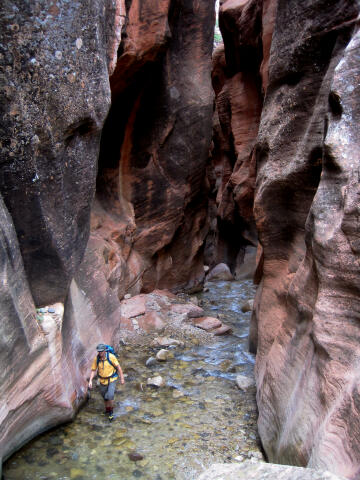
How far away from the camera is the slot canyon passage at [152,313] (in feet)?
12.2

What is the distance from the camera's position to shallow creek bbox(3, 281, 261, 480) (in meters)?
4.40

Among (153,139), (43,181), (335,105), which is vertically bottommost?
(43,181)

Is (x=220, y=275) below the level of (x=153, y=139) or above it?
below

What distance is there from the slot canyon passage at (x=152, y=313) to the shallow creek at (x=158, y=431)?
0.08 feet

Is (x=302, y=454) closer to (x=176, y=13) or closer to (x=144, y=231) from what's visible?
(x=144, y=231)

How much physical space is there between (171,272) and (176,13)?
6876mm

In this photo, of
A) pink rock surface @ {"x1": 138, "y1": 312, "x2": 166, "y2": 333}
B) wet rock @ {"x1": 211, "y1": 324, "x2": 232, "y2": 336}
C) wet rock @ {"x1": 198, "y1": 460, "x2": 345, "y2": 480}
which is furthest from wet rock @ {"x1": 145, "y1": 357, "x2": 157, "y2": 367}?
wet rock @ {"x1": 198, "y1": 460, "x2": 345, "y2": 480}

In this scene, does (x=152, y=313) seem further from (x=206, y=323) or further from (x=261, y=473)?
(x=261, y=473)

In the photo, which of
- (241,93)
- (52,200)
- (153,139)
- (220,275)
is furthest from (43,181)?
(220,275)

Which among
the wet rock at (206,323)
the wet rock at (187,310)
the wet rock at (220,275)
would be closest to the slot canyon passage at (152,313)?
the wet rock at (206,323)

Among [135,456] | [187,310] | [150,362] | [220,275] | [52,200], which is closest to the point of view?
[52,200]

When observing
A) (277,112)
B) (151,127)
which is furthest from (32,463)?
(151,127)

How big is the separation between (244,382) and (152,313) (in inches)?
126

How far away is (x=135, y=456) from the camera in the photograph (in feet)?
15.1
